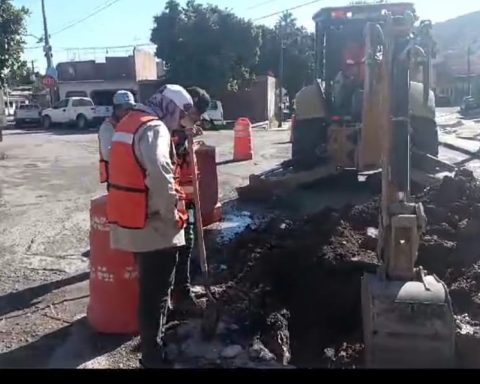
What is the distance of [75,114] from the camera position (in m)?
32.8

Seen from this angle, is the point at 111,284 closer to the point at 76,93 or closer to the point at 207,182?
the point at 207,182

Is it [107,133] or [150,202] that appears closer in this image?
[150,202]

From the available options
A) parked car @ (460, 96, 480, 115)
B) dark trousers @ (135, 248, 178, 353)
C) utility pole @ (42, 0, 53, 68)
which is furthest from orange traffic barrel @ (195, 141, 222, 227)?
parked car @ (460, 96, 480, 115)

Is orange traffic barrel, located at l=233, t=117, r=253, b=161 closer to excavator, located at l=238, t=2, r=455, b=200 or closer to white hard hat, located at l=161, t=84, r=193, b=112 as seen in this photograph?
excavator, located at l=238, t=2, r=455, b=200

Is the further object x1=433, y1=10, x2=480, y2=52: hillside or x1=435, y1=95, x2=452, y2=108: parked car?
x1=433, y1=10, x2=480, y2=52: hillside

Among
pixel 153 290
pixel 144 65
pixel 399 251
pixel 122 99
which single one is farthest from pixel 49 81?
pixel 399 251

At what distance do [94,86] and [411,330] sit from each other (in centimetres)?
3968

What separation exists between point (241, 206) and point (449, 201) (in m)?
2.93

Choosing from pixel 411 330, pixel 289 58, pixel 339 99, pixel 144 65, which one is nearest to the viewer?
pixel 411 330

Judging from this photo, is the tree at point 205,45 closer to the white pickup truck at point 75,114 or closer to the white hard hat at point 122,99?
the white pickup truck at point 75,114

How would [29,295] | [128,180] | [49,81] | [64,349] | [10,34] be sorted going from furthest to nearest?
[49,81] → [10,34] → [29,295] → [64,349] → [128,180]

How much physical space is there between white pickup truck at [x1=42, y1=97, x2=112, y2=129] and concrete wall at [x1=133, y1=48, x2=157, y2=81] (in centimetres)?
770

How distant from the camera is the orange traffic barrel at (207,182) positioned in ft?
23.5

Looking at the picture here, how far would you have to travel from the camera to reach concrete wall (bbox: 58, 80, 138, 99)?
4041 centimetres
